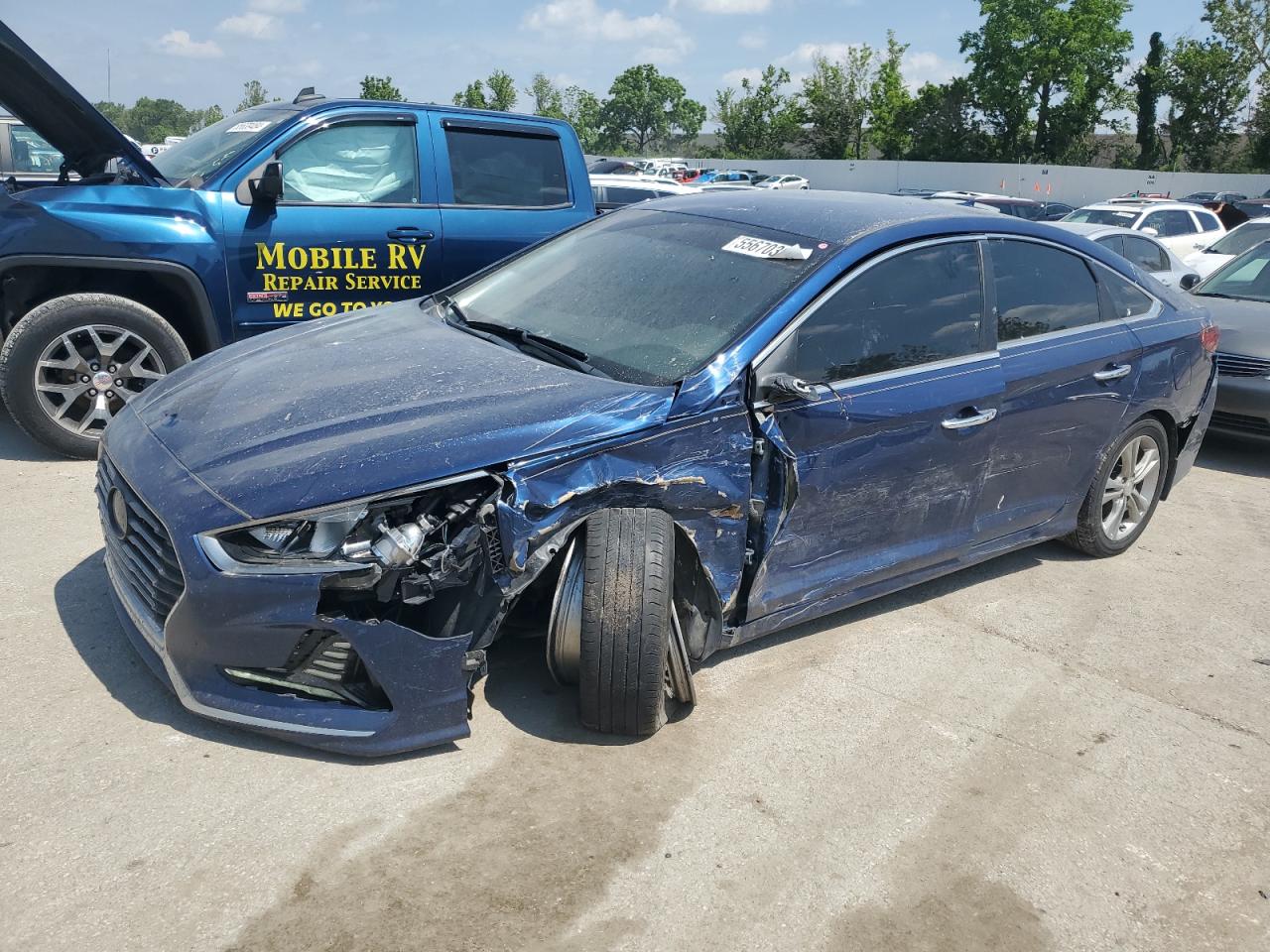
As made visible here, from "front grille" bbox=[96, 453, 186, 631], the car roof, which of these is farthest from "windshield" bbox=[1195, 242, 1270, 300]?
"front grille" bbox=[96, 453, 186, 631]

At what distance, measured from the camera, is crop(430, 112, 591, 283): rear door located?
257 inches

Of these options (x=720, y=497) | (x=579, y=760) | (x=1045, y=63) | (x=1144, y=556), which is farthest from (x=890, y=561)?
(x=1045, y=63)

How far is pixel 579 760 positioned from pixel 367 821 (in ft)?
2.23

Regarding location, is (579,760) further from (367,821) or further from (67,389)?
(67,389)

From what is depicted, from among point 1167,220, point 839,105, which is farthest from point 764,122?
point 1167,220

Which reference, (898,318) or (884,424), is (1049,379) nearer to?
(898,318)

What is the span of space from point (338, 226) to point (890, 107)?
60.4m

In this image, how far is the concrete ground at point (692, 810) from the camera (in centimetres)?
260

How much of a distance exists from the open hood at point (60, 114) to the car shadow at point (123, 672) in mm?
2717

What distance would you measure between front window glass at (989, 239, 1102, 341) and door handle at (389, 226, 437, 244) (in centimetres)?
340

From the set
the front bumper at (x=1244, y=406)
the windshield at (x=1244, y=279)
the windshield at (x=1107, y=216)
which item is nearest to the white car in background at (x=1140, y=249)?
the windshield at (x=1244, y=279)

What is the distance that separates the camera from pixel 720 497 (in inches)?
137

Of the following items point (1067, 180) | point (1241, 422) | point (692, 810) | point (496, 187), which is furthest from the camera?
point (1067, 180)

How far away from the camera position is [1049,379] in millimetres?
4453
